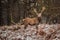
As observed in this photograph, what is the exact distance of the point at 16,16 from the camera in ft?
25.8

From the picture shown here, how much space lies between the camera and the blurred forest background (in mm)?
7367

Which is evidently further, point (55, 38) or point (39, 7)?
point (39, 7)

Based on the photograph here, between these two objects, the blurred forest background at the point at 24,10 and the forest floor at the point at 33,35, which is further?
the blurred forest background at the point at 24,10

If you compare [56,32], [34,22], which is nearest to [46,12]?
[34,22]

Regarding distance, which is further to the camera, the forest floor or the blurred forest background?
the blurred forest background

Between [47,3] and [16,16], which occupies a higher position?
[47,3]

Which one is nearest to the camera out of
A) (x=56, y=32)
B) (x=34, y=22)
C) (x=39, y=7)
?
(x=56, y=32)

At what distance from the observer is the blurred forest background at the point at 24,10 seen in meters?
7.37

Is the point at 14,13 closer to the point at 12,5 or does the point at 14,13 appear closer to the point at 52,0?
the point at 12,5

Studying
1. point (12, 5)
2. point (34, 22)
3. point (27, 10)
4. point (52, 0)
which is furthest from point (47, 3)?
point (34, 22)

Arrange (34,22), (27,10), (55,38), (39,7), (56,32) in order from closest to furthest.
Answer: (55,38), (56,32), (34,22), (39,7), (27,10)

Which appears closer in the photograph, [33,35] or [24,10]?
[33,35]

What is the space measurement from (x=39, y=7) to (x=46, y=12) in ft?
0.96

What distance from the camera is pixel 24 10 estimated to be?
25.9ft
